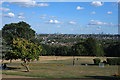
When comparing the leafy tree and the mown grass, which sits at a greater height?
the leafy tree

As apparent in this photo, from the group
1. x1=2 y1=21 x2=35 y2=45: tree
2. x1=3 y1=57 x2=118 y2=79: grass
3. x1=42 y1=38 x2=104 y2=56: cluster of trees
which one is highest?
x1=2 y1=21 x2=35 y2=45: tree

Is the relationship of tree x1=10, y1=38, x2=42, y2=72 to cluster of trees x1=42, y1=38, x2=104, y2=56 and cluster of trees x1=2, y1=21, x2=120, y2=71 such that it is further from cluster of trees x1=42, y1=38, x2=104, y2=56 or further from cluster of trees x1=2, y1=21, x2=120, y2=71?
cluster of trees x1=42, y1=38, x2=104, y2=56

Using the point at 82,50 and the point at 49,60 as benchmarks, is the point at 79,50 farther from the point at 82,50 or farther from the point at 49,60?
the point at 49,60

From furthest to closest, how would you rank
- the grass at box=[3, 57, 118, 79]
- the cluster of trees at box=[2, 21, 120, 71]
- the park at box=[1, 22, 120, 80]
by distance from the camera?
the cluster of trees at box=[2, 21, 120, 71] < the park at box=[1, 22, 120, 80] < the grass at box=[3, 57, 118, 79]

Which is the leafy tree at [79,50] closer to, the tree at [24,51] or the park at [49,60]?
the park at [49,60]

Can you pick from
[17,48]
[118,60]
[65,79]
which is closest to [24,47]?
[17,48]

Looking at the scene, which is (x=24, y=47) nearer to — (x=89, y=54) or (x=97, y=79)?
(x=97, y=79)

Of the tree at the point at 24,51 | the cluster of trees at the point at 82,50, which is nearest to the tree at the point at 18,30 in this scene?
the tree at the point at 24,51

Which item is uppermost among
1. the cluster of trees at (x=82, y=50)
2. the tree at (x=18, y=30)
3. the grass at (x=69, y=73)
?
the tree at (x=18, y=30)

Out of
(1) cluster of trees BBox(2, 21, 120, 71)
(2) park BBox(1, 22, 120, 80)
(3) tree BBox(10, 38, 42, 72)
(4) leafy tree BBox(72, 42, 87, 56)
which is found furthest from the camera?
(4) leafy tree BBox(72, 42, 87, 56)

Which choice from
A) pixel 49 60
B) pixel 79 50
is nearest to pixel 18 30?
pixel 49 60

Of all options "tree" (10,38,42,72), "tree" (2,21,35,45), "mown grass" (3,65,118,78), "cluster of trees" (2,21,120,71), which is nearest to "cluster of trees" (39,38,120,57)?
"cluster of trees" (2,21,120,71)

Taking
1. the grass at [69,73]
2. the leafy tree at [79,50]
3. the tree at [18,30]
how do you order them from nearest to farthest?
1. the grass at [69,73]
2. the tree at [18,30]
3. the leafy tree at [79,50]

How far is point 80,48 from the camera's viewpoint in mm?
76250
